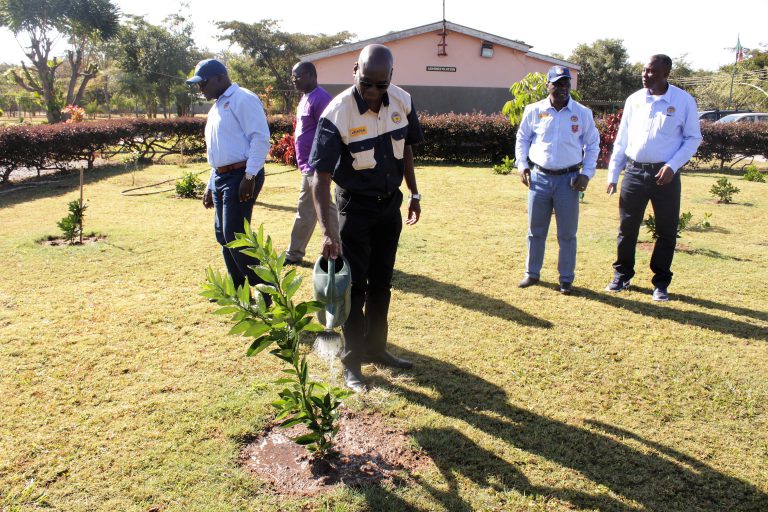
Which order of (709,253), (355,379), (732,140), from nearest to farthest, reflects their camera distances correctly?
(355,379), (709,253), (732,140)

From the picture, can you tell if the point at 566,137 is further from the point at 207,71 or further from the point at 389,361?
the point at 207,71

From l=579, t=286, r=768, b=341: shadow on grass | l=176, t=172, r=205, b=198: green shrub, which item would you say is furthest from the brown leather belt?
l=176, t=172, r=205, b=198: green shrub

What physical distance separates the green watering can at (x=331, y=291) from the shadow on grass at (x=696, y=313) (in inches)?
119

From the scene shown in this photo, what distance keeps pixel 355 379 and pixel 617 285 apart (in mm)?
3005

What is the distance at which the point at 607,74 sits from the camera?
39.8 metres

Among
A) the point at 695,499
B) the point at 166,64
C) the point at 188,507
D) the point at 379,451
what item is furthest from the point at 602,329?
the point at 166,64

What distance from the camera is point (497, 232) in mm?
7660

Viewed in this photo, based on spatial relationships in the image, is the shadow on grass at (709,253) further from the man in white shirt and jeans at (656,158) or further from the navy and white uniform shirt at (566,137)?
the navy and white uniform shirt at (566,137)

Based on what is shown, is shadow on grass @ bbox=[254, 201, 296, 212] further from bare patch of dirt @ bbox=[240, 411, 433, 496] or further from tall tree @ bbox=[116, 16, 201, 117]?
tall tree @ bbox=[116, 16, 201, 117]

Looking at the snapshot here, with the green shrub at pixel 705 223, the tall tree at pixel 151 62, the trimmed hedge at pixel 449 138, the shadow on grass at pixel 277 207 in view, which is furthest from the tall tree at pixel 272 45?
the green shrub at pixel 705 223

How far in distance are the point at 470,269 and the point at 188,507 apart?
4.00 meters

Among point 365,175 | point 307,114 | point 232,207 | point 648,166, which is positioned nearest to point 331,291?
point 365,175

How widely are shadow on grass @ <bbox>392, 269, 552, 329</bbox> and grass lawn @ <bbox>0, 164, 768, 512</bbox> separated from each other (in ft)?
0.08

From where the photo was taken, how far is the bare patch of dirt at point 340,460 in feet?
8.69
